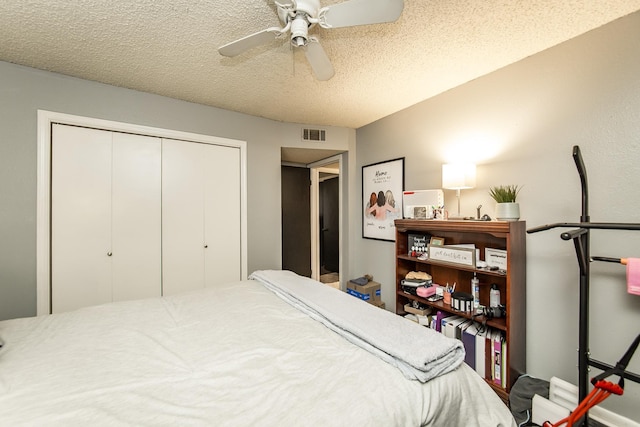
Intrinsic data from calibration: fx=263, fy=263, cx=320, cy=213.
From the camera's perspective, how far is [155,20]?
4.91 feet

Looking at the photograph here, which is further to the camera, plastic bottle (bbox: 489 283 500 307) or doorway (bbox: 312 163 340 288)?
doorway (bbox: 312 163 340 288)

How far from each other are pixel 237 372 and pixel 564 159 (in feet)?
7.21

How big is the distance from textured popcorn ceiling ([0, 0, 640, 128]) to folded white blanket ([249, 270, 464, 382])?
5.23 ft

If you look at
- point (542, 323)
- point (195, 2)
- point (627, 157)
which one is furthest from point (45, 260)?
point (627, 157)

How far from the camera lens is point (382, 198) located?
3020 mm

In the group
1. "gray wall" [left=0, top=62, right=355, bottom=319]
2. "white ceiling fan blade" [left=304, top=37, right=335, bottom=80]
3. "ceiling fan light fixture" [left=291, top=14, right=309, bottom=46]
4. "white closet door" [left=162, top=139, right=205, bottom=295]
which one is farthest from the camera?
"white closet door" [left=162, top=139, right=205, bottom=295]

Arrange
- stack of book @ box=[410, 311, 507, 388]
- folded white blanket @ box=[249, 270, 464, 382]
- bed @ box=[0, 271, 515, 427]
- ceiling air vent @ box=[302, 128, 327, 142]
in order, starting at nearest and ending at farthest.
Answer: bed @ box=[0, 271, 515, 427] < folded white blanket @ box=[249, 270, 464, 382] < stack of book @ box=[410, 311, 507, 388] < ceiling air vent @ box=[302, 128, 327, 142]

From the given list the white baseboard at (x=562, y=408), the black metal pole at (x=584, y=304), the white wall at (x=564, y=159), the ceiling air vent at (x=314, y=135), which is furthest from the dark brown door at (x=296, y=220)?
the black metal pole at (x=584, y=304)

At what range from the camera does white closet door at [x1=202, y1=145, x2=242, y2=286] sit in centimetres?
275

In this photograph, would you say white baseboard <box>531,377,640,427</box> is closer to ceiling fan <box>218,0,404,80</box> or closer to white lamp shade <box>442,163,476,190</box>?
white lamp shade <box>442,163,476,190</box>

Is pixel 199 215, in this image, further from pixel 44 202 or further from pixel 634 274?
pixel 634 274

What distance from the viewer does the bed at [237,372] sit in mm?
777

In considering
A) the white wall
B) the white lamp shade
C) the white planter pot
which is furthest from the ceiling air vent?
the white planter pot

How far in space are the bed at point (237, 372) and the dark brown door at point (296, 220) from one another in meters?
2.60
